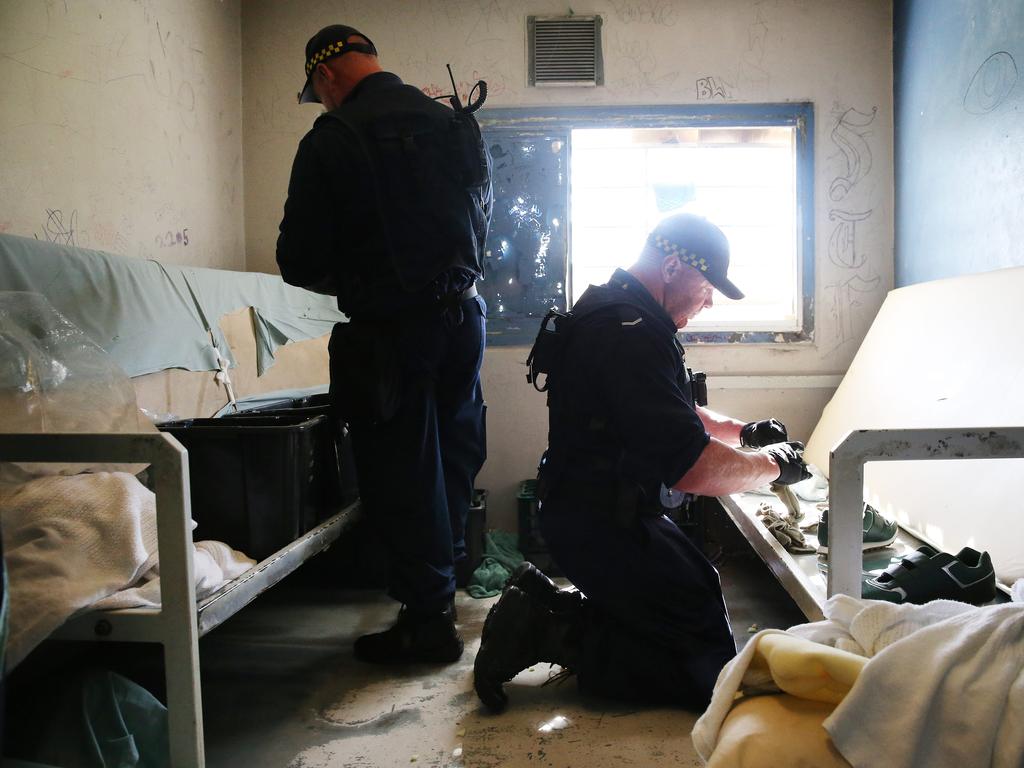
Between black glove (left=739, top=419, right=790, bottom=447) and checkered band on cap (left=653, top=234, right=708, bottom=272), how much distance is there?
641mm

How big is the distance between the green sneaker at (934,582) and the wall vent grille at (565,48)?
9.87 ft

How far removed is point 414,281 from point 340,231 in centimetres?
31

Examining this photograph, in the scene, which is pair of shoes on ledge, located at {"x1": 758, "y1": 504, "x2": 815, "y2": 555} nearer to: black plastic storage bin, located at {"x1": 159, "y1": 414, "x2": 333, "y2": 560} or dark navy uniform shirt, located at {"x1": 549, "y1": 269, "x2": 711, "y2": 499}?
dark navy uniform shirt, located at {"x1": 549, "y1": 269, "x2": 711, "y2": 499}

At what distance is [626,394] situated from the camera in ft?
6.15

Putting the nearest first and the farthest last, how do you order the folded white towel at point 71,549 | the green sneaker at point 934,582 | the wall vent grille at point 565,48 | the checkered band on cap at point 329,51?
the folded white towel at point 71,549, the green sneaker at point 934,582, the checkered band on cap at point 329,51, the wall vent grille at point 565,48

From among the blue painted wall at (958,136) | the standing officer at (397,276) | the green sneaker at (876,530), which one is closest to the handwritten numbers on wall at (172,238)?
the standing officer at (397,276)

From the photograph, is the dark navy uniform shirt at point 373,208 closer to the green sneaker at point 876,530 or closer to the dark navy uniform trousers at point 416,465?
the dark navy uniform trousers at point 416,465

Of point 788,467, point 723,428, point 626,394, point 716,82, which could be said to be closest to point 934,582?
point 788,467

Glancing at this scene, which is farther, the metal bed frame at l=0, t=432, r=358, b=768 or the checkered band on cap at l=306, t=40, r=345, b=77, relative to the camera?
the checkered band on cap at l=306, t=40, r=345, b=77

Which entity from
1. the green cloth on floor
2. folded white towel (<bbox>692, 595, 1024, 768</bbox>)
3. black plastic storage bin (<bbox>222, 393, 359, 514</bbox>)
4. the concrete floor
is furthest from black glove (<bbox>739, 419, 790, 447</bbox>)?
folded white towel (<bbox>692, 595, 1024, 768</bbox>)

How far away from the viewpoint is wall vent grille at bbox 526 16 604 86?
3812mm

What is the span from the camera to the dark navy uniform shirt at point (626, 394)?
6.06 feet

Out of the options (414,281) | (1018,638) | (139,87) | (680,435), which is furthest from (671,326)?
(139,87)

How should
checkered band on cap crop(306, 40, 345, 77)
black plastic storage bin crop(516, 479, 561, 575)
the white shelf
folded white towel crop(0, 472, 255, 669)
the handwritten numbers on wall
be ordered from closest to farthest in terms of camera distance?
folded white towel crop(0, 472, 255, 669), the white shelf, checkered band on cap crop(306, 40, 345, 77), the handwritten numbers on wall, black plastic storage bin crop(516, 479, 561, 575)
